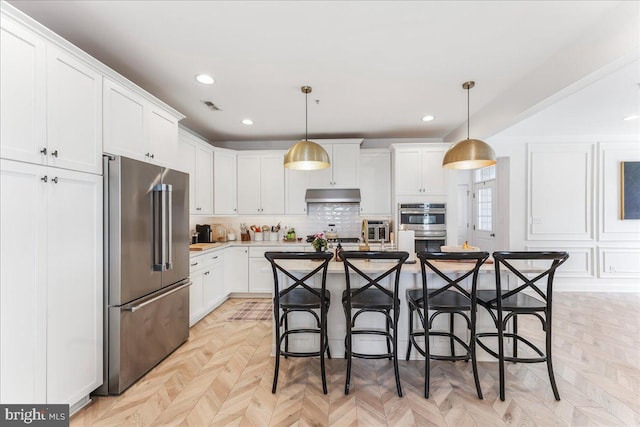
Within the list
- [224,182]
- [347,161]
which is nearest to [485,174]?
[347,161]

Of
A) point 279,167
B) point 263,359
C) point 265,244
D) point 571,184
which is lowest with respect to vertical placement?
point 263,359

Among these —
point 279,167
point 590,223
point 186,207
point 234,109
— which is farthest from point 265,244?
point 590,223

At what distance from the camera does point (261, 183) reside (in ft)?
16.5

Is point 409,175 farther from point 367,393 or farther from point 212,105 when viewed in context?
point 367,393

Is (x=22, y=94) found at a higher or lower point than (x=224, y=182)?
higher

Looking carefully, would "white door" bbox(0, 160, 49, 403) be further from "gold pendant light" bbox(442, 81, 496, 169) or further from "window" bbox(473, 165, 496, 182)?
"window" bbox(473, 165, 496, 182)

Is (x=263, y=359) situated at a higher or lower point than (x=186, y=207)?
lower

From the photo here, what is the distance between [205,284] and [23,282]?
2.35 m

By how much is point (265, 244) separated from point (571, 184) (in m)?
5.36

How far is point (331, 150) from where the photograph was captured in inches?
193

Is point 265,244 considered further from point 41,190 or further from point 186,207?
point 41,190

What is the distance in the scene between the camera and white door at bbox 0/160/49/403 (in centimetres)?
151

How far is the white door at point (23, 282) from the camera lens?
1508mm

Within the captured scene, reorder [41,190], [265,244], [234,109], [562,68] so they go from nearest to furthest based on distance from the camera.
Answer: [41,190] → [562,68] → [234,109] → [265,244]
